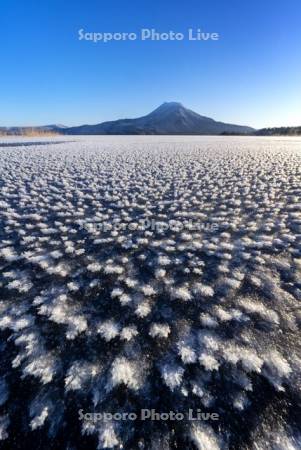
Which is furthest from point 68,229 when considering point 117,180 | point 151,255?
point 117,180

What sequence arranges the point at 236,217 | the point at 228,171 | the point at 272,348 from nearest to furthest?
the point at 272,348, the point at 236,217, the point at 228,171

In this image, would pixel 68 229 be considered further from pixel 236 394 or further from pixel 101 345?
pixel 236 394

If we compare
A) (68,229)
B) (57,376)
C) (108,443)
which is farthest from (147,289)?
(68,229)

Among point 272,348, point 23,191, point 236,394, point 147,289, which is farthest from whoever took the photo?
point 23,191

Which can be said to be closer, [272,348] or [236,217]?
[272,348]

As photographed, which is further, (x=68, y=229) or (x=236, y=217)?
(x=236, y=217)

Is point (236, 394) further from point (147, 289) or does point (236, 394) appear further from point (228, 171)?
point (228, 171)
